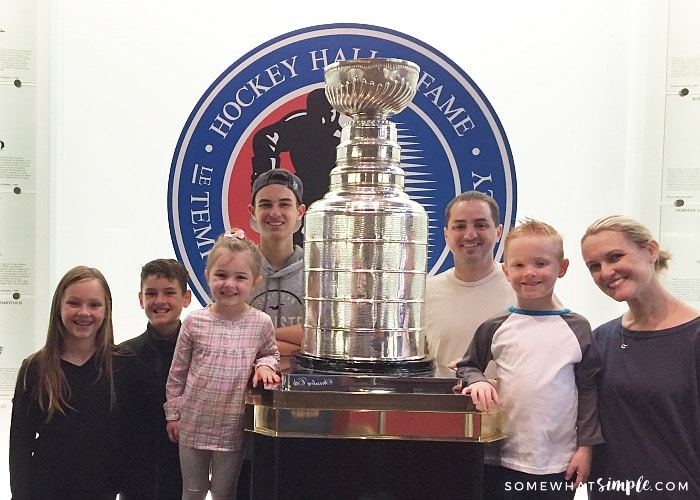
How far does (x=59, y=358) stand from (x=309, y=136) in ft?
3.26

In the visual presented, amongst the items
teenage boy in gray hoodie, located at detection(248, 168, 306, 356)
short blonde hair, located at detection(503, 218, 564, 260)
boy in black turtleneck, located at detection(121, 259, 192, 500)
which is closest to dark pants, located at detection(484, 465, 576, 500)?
short blonde hair, located at detection(503, 218, 564, 260)

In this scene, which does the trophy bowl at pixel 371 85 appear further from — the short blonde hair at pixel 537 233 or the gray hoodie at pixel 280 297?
the gray hoodie at pixel 280 297

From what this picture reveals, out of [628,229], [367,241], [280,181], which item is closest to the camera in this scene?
[367,241]

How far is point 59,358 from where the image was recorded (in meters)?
1.76

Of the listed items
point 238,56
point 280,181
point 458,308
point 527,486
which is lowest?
point 527,486

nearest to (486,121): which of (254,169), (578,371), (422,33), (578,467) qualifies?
(422,33)

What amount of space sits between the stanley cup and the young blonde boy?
195 mm

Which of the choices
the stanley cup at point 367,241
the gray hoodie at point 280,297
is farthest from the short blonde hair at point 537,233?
the gray hoodie at point 280,297

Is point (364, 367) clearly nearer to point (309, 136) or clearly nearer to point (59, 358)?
point (59, 358)

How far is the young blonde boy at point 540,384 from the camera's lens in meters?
1.51

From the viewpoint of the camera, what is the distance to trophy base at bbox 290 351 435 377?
1.47m

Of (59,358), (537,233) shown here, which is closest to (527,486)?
(537,233)

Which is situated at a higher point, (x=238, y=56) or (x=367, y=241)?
(x=238, y=56)

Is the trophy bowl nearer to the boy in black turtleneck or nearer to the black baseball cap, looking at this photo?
the black baseball cap
